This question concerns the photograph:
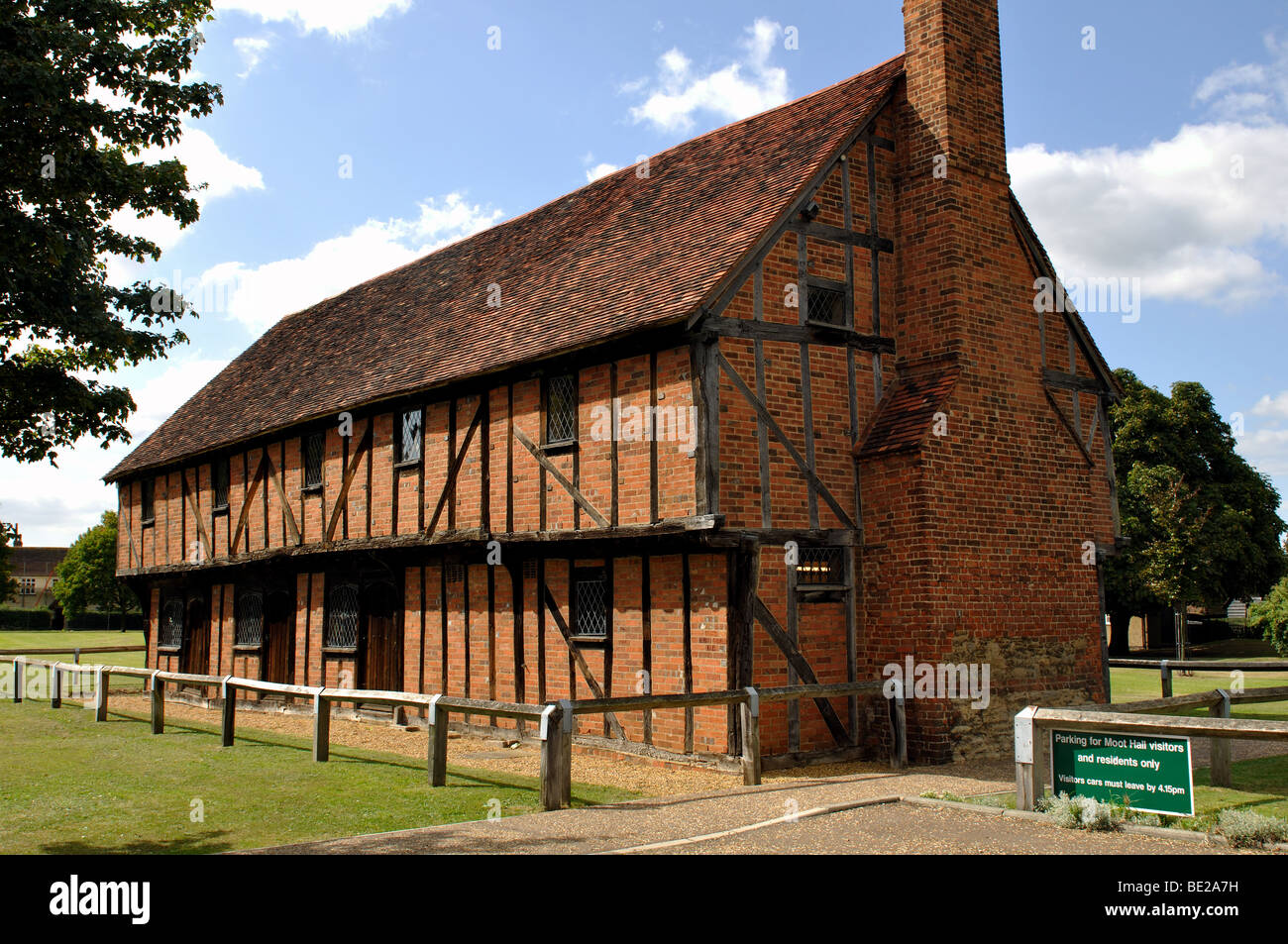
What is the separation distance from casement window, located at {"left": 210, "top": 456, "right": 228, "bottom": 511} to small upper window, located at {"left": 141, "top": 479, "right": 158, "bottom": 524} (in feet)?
11.6

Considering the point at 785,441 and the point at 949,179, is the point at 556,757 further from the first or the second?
the point at 949,179

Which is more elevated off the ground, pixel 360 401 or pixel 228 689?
pixel 360 401

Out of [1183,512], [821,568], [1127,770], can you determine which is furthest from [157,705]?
[1183,512]

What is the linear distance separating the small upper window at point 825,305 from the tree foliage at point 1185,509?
2311 cm

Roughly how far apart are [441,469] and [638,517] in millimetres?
4754

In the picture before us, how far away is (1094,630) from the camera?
1420 centimetres

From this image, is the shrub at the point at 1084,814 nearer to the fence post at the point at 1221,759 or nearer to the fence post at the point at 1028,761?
the fence post at the point at 1028,761

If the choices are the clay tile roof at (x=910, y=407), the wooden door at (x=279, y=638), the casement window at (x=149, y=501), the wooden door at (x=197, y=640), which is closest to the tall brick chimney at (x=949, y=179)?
the clay tile roof at (x=910, y=407)

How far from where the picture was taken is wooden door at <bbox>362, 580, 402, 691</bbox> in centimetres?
1684

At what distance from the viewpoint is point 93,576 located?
7138cm

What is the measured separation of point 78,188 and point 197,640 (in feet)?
45.4

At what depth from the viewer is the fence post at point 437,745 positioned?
33.3ft
